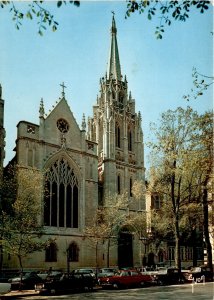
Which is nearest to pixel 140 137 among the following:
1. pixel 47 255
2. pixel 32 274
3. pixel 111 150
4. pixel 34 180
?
pixel 111 150

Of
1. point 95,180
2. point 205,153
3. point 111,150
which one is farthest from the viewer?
point 111,150

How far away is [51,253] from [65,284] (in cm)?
1510

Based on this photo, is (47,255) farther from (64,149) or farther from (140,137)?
(140,137)

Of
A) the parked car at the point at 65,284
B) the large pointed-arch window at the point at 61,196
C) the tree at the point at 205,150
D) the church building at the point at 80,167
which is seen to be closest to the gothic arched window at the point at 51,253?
the church building at the point at 80,167

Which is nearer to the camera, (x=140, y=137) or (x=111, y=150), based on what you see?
(x=111, y=150)

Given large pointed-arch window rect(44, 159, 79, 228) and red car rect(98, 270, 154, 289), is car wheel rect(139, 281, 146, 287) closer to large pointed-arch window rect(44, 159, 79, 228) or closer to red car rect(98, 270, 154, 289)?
red car rect(98, 270, 154, 289)

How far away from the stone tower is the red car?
17593mm

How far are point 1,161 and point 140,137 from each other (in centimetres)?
2192

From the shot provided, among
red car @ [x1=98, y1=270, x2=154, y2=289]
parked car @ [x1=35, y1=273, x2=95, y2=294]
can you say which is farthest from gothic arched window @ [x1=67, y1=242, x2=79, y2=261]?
parked car @ [x1=35, y1=273, x2=95, y2=294]

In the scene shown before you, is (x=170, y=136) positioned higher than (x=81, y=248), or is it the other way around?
(x=170, y=136)

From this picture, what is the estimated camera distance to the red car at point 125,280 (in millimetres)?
28953

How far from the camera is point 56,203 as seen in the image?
43.1 m

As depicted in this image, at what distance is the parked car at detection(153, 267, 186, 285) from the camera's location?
32.7 m

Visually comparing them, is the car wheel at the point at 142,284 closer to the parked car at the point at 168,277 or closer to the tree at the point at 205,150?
the parked car at the point at 168,277
